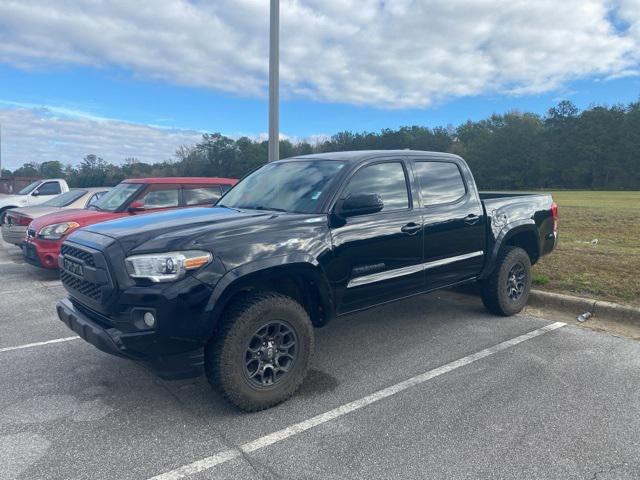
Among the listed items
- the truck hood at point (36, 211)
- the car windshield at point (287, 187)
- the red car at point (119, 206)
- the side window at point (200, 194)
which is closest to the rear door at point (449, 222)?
the car windshield at point (287, 187)

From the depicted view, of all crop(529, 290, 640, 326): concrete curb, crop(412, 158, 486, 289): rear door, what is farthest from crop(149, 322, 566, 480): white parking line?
crop(529, 290, 640, 326): concrete curb

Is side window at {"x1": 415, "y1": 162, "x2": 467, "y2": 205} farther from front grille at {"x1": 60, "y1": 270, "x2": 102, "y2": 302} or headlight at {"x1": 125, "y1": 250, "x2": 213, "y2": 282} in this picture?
front grille at {"x1": 60, "y1": 270, "x2": 102, "y2": 302}

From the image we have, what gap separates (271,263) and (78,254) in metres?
1.46

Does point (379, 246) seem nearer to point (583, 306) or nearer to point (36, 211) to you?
point (583, 306)

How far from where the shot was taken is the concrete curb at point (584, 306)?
17.1 ft

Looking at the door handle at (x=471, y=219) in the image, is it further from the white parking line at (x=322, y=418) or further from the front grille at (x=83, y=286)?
the front grille at (x=83, y=286)

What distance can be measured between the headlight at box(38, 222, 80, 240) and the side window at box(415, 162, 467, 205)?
5.93 metres

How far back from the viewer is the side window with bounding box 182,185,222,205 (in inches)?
328

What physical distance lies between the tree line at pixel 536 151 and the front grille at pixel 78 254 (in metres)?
50.8

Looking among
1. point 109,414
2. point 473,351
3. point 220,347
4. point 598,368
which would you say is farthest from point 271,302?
point 598,368

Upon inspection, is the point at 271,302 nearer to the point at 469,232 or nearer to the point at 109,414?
the point at 109,414

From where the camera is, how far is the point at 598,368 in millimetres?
4078

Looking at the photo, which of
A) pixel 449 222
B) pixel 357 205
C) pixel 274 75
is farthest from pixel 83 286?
pixel 274 75

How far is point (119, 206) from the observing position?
26.3ft
